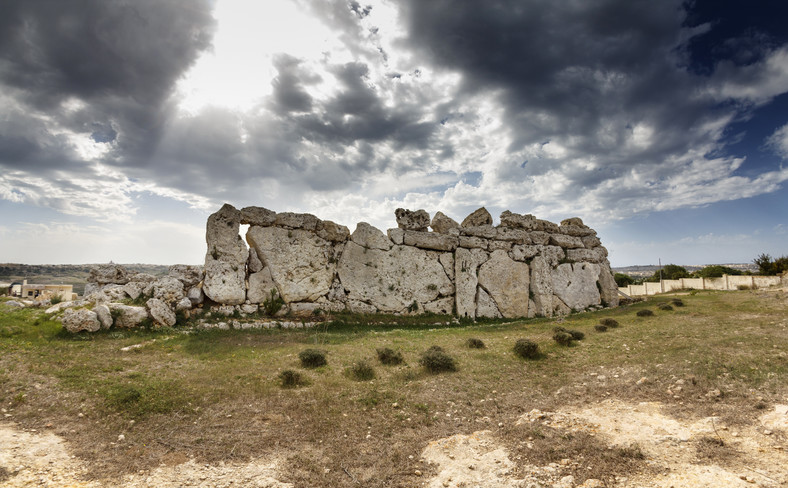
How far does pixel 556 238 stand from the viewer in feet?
73.2

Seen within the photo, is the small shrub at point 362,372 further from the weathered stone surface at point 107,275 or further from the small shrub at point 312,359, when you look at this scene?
the weathered stone surface at point 107,275

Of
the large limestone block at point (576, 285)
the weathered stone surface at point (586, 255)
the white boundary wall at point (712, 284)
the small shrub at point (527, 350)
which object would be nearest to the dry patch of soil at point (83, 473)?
the small shrub at point (527, 350)

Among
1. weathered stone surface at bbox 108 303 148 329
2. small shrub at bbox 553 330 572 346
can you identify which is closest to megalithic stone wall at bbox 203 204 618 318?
weathered stone surface at bbox 108 303 148 329

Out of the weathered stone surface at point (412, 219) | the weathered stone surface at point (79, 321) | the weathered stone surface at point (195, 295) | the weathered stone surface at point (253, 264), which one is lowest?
the weathered stone surface at point (79, 321)

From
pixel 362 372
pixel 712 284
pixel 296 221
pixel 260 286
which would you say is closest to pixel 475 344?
pixel 362 372

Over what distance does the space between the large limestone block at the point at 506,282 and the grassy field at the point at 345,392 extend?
24.8ft

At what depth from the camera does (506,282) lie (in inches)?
793

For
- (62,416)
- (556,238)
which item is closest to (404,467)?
(62,416)

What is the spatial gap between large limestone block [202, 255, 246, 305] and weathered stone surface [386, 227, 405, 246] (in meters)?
7.84

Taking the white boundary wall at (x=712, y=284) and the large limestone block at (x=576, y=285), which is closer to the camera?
the large limestone block at (x=576, y=285)

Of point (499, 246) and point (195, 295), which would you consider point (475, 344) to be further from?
point (195, 295)

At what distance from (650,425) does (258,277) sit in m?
15.4

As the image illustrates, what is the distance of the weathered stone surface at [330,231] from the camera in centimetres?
1855

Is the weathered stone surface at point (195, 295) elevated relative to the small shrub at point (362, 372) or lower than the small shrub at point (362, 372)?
elevated
